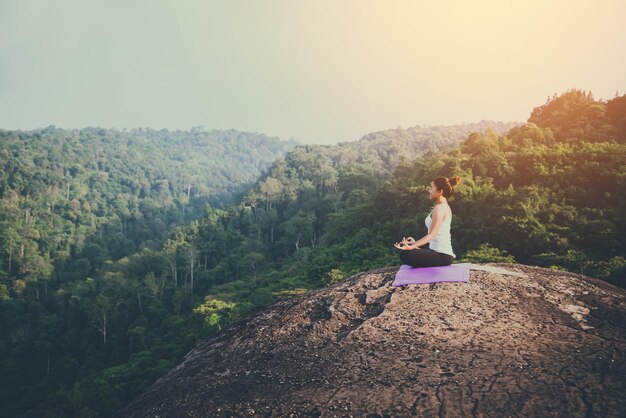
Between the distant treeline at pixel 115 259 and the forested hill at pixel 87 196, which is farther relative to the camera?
the forested hill at pixel 87 196

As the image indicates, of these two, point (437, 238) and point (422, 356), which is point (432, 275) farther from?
point (422, 356)

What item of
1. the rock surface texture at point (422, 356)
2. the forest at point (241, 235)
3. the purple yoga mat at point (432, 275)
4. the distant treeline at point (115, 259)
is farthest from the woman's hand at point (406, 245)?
the distant treeline at point (115, 259)

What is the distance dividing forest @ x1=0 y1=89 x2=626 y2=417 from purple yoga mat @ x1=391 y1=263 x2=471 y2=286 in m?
7.28

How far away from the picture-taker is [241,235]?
209 feet

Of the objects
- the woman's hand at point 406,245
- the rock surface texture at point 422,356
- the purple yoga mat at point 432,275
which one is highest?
the woman's hand at point 406,245

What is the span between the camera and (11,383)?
127ft

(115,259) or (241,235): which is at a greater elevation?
(241,235)

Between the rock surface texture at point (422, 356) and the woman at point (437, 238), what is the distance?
44 cm

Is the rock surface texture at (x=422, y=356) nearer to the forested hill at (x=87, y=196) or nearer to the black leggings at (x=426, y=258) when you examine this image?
the black leggings at (x=426, y=258)

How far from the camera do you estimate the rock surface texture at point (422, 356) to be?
4.35 metres

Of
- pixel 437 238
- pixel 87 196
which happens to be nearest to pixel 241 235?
pixel 87 196

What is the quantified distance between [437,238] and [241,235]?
58.6 meters

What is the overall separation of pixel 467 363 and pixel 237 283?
136 feet

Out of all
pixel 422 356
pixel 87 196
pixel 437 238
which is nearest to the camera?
pixel 422 356
